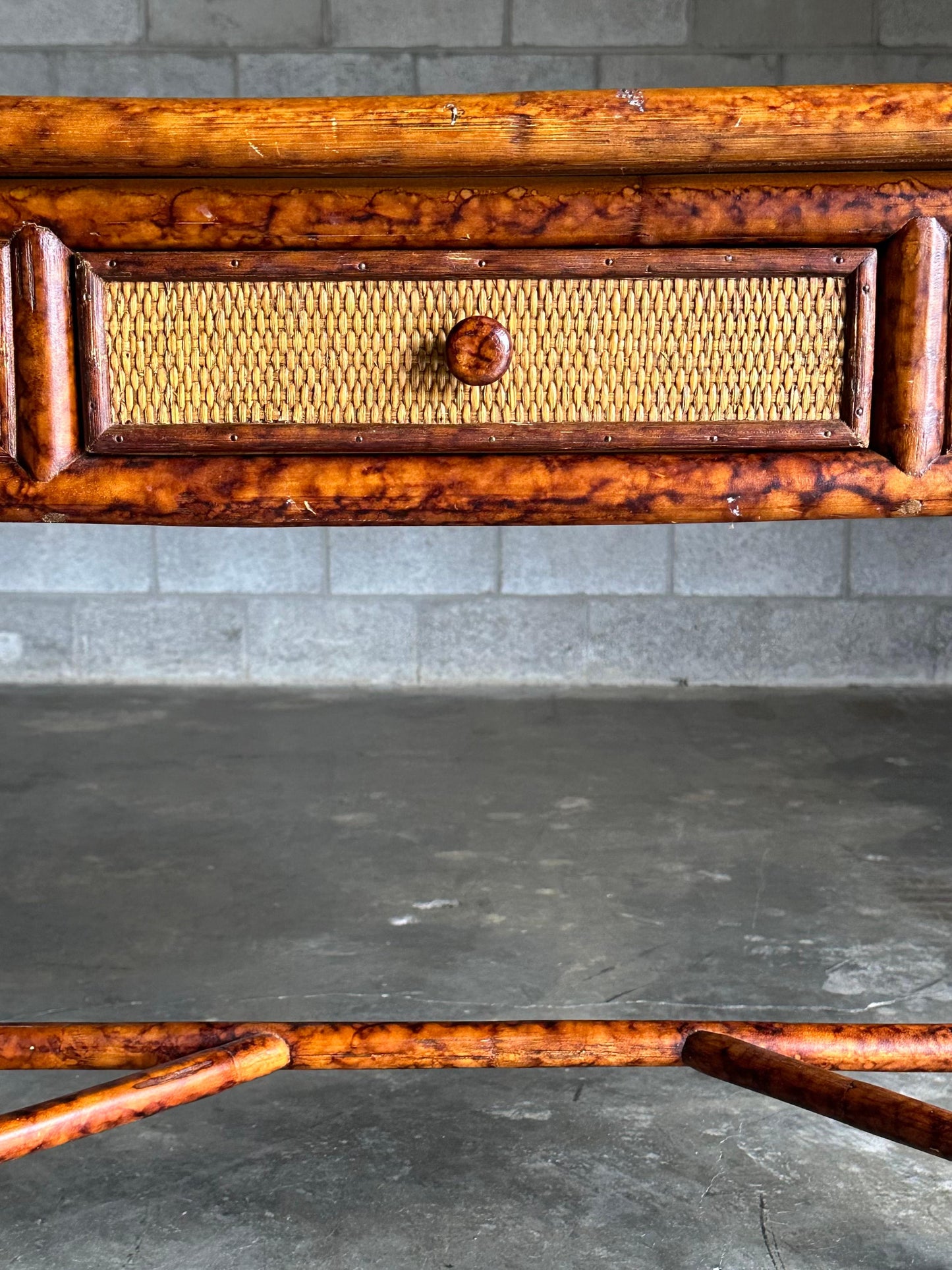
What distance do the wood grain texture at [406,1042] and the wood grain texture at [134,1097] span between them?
4cm

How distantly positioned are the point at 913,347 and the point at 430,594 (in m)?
3.13

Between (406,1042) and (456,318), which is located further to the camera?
(406,1042)

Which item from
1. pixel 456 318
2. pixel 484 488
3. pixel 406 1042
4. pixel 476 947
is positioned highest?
pixel 456 318

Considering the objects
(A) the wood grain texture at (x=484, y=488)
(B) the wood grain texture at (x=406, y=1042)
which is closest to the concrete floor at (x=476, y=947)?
(B) the wood grain texture at (x=406, y=1042)

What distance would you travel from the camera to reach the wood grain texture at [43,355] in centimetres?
81

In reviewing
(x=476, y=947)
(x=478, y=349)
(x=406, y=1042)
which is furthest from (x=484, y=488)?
(x=476, y=947)

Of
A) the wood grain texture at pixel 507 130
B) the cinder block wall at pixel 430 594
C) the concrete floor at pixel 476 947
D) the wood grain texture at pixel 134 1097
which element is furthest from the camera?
the cinder block wall at pixel 430 594

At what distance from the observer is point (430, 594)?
3.92m

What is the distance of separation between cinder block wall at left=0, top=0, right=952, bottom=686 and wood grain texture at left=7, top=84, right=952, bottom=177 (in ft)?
10.1

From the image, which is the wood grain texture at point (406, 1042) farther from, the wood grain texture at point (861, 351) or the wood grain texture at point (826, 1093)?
the wood grain texture at point (861, 351)

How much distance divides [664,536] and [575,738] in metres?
0.92

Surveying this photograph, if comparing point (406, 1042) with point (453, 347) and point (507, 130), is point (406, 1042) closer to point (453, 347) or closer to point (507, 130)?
point (453, 347)

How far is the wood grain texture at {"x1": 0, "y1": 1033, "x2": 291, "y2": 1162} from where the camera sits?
94 cm

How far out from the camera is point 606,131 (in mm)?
746
